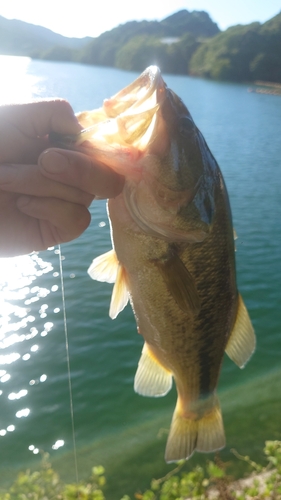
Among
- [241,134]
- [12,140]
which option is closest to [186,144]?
[12,140]

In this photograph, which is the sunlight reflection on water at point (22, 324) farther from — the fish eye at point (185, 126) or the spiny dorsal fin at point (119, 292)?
the fish eye at point (185, 126)

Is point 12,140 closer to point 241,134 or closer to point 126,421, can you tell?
point 126,421

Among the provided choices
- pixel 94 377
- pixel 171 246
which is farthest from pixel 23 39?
pixel 171 246

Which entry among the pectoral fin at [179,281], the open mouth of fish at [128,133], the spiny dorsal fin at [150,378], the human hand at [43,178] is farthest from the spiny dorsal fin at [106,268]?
the open mouth of fish at [128,133]

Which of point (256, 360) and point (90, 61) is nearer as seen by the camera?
point (256, 360)

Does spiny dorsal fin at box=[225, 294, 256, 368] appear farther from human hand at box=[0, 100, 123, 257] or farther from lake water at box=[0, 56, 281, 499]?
lake water at box=[0, 56, 281, 499]
